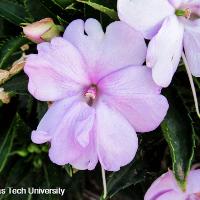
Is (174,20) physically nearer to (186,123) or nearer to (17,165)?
(186,123)

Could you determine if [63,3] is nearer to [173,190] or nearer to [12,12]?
[12,12]

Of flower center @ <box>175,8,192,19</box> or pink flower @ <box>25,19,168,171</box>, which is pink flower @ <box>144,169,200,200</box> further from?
flower center @ <box>175,8,192,19</box>

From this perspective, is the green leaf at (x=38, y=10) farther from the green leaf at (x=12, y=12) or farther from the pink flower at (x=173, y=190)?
the pink flower at (x=173, y=190)

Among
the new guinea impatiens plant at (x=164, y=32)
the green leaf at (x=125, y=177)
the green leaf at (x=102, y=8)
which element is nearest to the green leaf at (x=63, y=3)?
the green leaf at (x=102, y=8)

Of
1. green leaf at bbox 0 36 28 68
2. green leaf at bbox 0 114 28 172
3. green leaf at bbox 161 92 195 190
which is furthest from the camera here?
green leaf at bbox 0 114 28 172

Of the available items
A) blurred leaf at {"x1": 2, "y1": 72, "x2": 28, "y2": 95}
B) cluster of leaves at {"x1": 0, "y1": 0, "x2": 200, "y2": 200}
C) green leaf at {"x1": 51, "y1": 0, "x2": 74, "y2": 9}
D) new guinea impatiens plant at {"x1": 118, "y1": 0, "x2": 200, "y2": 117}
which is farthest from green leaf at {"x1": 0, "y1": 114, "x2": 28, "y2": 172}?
new guinea impatiens plant at {"x1": 118, "y1": 0, "x2": 200, "y2": 117}

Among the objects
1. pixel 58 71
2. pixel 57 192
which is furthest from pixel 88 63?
pixel 57 192

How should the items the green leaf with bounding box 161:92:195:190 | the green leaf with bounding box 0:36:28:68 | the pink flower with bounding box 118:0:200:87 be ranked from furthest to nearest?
the green leaf with bounding box 0:36:28:68
the green leaf with bounding box 161:92:195:190
the pink flower with bounding box 118:0:200:87
